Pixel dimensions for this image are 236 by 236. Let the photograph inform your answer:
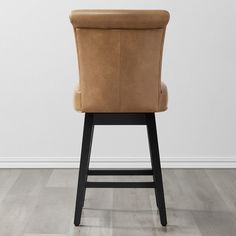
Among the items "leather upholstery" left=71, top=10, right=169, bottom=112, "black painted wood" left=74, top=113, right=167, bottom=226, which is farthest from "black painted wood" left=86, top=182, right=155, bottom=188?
"leather upholstery" left=71, top=10, right=169, bottom=112

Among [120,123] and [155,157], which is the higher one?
[120,123]

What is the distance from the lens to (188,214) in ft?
8.11

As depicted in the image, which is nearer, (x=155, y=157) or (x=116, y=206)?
(x=155, y=157)

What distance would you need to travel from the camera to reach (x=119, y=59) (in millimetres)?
2072

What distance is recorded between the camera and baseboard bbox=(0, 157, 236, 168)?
3428 millimetres

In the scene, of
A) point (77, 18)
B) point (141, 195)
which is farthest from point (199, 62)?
point (77, 18)

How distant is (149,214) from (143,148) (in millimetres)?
998

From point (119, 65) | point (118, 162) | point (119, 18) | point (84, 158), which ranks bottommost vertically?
point (118, 162)

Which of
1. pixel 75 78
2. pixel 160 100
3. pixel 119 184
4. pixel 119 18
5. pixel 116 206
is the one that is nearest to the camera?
pixel 119 18

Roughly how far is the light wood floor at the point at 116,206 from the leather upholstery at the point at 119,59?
0.59m

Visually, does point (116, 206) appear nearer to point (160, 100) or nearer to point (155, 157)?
point (155, 157)

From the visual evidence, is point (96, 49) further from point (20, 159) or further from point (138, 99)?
point (20, 159)

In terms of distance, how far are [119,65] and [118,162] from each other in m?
1.46

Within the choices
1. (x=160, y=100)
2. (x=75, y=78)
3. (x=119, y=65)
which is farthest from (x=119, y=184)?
(x=75, y=78)
